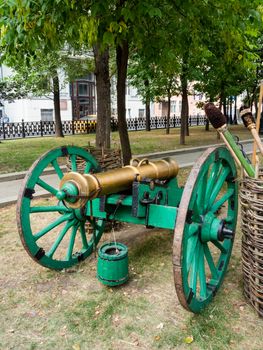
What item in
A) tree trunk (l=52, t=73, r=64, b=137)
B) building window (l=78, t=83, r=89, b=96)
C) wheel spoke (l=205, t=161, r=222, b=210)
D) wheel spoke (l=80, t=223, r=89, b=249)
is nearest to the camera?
wheel spoke (l=205, t=161, r=222, b=210)

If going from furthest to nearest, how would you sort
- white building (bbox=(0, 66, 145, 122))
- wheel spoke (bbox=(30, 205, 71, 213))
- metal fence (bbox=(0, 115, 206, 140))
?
white building (bbox=(0, 66, 145, 122)) → metal fence (bbox=(0, 115, 206, 140)) → wheel spoke (bbox=(30, 205, 71, 213))

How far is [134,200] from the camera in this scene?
306 cm

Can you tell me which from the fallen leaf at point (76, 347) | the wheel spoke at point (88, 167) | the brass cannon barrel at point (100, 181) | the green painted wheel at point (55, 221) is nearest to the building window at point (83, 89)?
the green painted wheel at point (55, 221)

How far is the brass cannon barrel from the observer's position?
279 cm

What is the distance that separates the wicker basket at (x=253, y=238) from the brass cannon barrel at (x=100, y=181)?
92cm

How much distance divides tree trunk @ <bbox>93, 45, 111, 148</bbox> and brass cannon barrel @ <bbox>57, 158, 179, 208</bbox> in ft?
11.8

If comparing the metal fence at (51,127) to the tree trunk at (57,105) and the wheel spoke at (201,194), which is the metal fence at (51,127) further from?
the wheel spoke at (201,194)

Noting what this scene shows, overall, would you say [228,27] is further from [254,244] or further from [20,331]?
[20,331]

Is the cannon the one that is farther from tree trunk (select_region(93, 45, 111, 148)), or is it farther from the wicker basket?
tree trunk (select_region(93, 45, 111, 148))

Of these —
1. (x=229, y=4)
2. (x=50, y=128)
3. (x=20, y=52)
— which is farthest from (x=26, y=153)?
(x=50, y=128)

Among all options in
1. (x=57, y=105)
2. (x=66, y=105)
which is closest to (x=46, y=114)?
(x=66, y=105)

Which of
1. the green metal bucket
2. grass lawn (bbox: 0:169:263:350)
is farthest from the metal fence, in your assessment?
the green metal bucket

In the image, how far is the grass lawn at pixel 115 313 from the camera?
257 cm

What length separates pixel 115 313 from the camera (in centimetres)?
288
